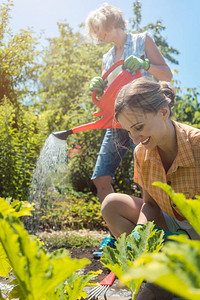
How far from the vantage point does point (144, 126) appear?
58.7 inches

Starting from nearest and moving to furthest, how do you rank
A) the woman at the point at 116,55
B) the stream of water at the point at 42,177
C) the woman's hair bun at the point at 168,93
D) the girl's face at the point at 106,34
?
the woman's hair bun at the point at 168,93 < the woman at the point at 116,55 < the girl's face at the point at 106,34 < the stream of water at the point at 42,177

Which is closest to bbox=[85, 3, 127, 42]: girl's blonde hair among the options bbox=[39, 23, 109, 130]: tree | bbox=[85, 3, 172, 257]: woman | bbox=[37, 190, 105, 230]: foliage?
bbox=[85, 3, 172, 257]: woman

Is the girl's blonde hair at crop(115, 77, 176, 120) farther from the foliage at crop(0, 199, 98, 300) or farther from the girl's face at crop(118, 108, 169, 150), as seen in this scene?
the foliage at crop(0, 199, 98, 300)

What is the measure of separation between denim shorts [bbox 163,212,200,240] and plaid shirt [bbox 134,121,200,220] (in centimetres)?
3

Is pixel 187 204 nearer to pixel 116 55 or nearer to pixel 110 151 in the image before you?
pixel 110 151

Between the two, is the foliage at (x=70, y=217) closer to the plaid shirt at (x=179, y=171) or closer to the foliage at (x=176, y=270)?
the plaid shirt at (x=179, y=171)

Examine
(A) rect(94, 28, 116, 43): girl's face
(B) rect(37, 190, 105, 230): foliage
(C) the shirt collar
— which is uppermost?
(A) rect(94, 28, 116, 43): girl's face

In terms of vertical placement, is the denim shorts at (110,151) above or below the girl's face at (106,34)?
below

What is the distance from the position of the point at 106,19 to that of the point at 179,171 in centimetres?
164

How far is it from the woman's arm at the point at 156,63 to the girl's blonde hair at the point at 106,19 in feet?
1.06

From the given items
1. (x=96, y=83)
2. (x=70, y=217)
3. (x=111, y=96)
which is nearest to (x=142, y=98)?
(x=111, y=96)

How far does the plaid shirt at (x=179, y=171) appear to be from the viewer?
1.48 m

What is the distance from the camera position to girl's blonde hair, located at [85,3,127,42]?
8.60 ft

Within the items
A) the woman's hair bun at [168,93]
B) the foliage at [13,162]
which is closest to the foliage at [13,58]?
the foliage at [13,162]
